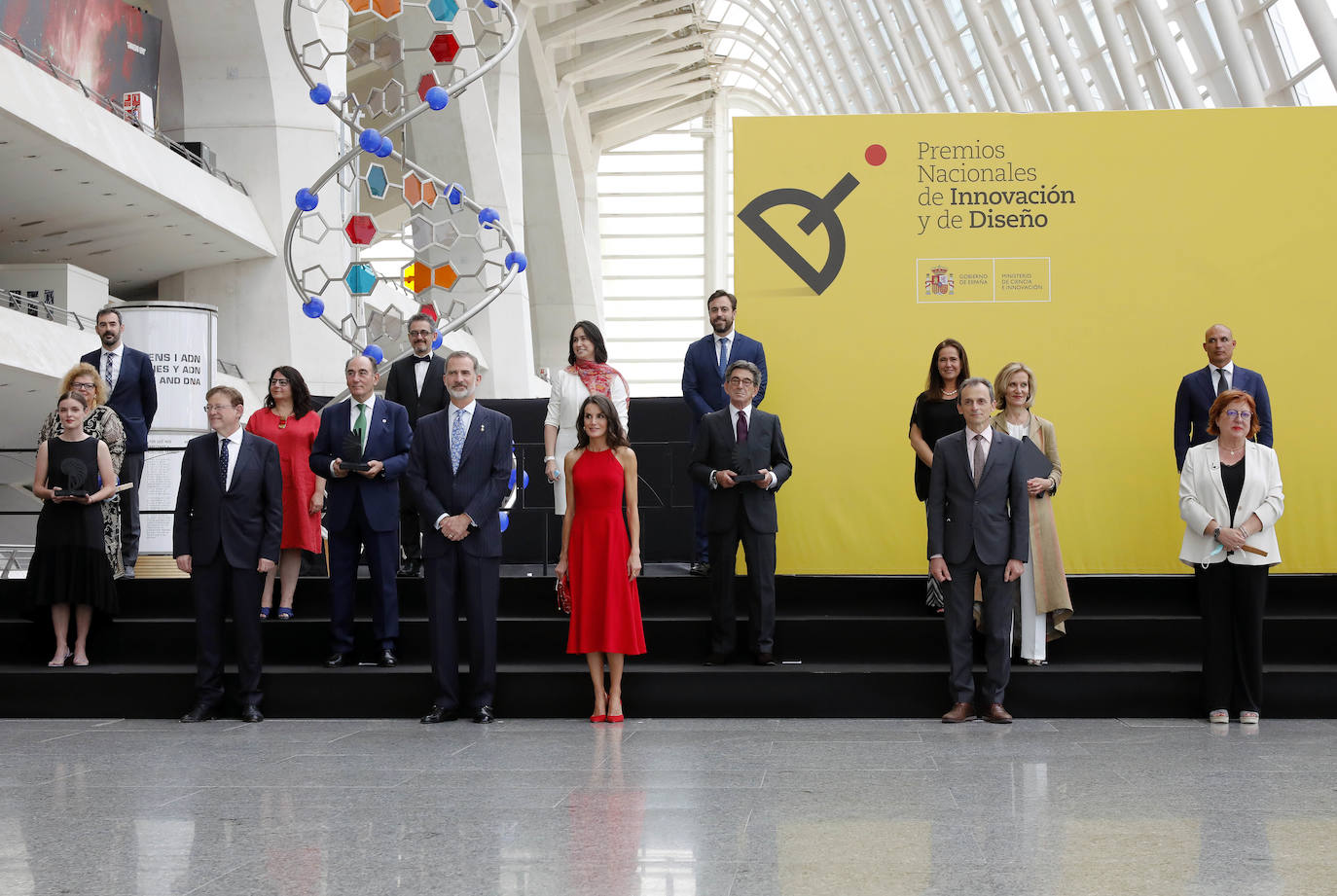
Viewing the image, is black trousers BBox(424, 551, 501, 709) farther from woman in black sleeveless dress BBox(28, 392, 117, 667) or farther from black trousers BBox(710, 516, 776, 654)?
woman in black sleeveless dress BBox(28, 392, 117, 667)

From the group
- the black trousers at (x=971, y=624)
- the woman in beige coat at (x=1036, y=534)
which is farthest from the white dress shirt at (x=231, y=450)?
the woman in beige coat at (x=1036, y=534)

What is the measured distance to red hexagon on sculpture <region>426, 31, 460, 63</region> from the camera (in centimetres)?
1041

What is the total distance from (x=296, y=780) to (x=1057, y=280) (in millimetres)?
5692

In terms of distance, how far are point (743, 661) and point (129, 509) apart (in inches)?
155

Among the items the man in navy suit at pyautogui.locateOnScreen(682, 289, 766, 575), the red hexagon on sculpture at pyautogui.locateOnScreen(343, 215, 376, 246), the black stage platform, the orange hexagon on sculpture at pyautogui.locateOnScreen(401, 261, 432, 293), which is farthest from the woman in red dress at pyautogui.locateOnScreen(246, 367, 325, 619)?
the orange hexagon on sculpture at pyautogui.locateOnScreen(401, 261, 432, 293)

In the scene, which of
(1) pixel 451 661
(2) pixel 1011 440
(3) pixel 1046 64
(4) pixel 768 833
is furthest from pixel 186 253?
(4) pixel 768 833

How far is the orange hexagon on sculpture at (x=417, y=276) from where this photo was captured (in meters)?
11.4

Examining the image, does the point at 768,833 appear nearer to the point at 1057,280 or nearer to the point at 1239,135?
the point at 1057,280

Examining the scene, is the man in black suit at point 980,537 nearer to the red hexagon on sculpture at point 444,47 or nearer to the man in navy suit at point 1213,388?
the man in navy suit at point 1213,388

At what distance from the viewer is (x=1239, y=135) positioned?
8742mm

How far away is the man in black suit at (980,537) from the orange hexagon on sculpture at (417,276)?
583 centimetres

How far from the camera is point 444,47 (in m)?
10.5

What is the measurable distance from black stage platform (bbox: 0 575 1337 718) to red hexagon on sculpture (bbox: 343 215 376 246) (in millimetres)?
3388

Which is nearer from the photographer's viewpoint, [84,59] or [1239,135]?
[1239,135]
